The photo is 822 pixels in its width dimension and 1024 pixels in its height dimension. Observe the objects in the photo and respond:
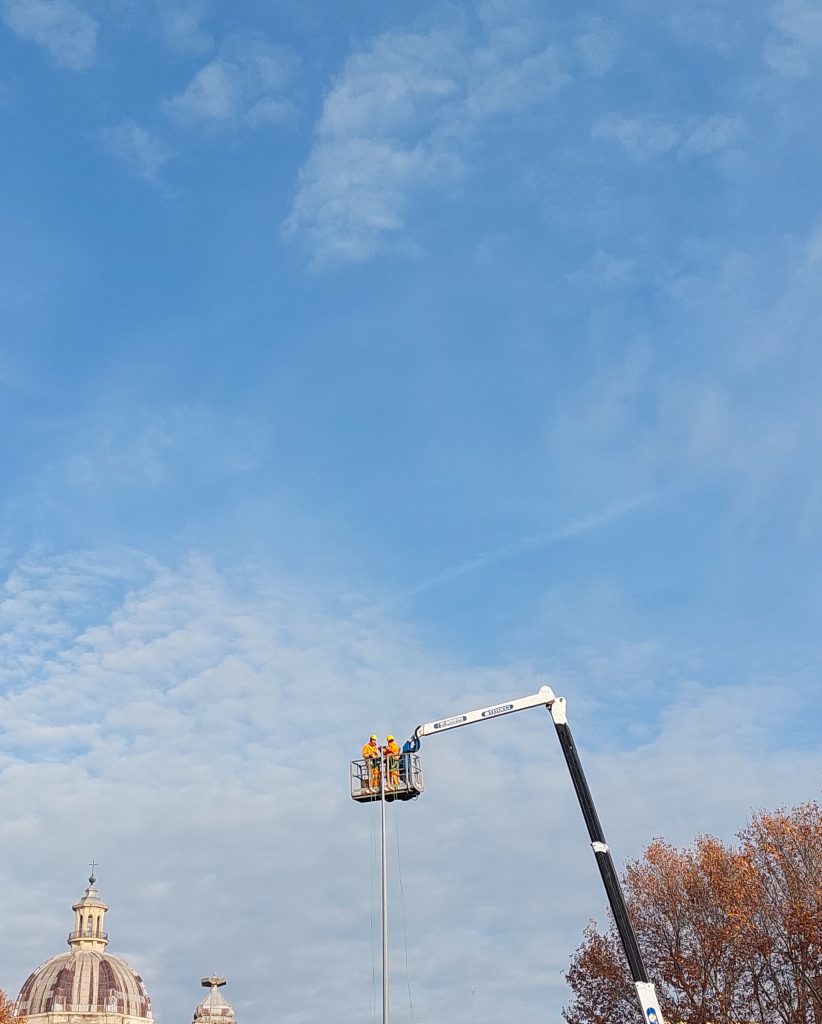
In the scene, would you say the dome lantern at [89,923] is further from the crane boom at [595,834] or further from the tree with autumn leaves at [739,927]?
the crane boom at [595,834]

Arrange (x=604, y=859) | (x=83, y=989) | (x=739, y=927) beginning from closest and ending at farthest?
(x=604, y=859) → (x=739, y=927) → (x=83, y=989)

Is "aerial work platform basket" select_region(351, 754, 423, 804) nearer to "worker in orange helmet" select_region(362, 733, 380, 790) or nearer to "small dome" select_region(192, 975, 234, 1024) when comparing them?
"worker in orange helmet" select_region(362, 733, 380, 790)

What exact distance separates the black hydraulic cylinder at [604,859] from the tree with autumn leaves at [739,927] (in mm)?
30684

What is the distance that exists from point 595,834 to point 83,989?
127 meters

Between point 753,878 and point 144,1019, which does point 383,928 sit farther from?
point 144,1019

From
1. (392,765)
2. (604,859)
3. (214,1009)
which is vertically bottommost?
(604,859)

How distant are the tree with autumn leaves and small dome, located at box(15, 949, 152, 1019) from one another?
9264cm

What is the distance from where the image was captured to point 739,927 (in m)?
62.3

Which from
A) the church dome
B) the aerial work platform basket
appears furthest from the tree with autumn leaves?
the church dome

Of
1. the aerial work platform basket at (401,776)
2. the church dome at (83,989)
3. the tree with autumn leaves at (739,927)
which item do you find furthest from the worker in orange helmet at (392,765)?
the church dome at (83,989)

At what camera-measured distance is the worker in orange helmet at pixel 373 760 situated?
132 feet

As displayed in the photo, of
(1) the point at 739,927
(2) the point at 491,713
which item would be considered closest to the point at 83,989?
(1) the point at 739,927

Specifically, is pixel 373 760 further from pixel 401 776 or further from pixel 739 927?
pixel 739 927

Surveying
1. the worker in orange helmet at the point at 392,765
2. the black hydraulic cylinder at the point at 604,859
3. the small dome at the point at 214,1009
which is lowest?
the black hydraulic cylinder at the point at 604,859
